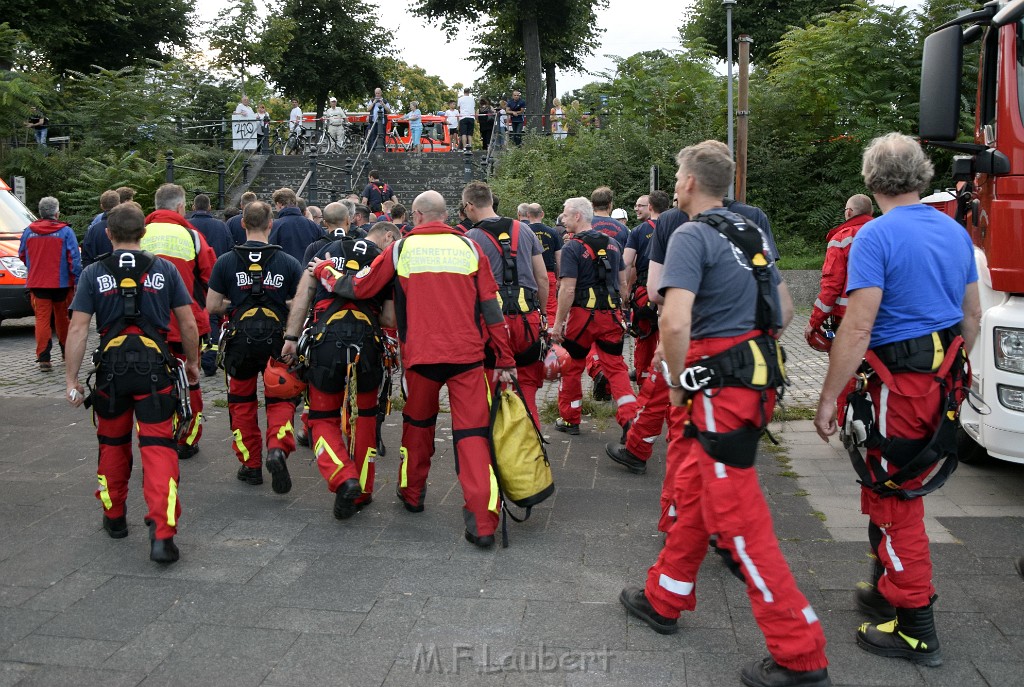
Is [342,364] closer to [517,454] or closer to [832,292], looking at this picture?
[517,454]

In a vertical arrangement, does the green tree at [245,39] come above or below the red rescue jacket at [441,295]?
above

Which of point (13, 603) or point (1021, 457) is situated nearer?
point (13, 603)

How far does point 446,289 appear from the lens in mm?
5184

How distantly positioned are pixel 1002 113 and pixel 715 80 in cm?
1415

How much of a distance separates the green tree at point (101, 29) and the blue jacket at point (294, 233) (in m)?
22.8

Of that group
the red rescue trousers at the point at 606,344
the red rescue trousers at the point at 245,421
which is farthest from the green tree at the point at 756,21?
the red rescue trousers at the point at 245,421

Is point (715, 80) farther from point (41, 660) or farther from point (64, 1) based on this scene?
point (64, 1)

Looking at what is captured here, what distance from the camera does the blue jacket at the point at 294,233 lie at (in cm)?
949

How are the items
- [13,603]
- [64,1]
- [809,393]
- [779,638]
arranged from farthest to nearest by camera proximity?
[64,1], [809,393], [13,603], [779,638]

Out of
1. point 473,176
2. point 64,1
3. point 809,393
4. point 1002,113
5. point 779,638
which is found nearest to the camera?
point 779,638

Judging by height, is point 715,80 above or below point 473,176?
above

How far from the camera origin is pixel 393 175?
74.4 ft

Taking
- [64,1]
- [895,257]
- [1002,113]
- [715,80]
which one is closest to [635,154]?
[715,80]

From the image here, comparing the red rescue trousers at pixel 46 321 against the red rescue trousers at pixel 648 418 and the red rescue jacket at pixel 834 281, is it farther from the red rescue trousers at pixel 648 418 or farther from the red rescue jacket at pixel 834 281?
the red rescue jacket at pixel 834 281
